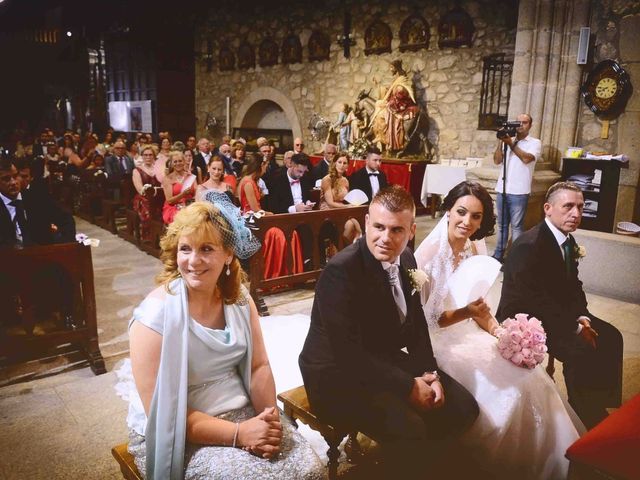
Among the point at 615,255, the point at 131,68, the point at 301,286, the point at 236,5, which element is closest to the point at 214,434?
the point at 301,286

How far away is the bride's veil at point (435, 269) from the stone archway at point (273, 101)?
32.9 ft

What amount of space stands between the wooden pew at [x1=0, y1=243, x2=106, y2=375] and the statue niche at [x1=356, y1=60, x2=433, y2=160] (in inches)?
279

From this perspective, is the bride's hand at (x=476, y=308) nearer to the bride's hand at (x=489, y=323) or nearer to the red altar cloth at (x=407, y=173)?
the bride's hand at (x=489, y=323)

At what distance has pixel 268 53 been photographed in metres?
13.0

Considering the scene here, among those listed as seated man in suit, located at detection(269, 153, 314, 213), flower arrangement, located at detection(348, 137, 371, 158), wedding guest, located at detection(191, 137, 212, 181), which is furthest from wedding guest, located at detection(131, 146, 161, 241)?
flower arrangement, located at detection(348, 137, 371, 158)

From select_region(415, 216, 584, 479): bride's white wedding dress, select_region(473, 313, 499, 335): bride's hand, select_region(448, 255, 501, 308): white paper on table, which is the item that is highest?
select_region(448, 255, 501, 308): white paper on table

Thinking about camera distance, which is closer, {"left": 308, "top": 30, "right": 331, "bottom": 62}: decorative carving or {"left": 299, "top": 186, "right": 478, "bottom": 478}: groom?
{"left": 299, "top": 186, "right": 478, "bottom": 478}: groom

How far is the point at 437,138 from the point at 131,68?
37.4 ft

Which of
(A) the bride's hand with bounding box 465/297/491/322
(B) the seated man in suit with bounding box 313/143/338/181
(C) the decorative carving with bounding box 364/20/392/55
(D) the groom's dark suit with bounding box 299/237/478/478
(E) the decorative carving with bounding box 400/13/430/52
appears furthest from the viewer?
(C) the decorative carving with bounding box 364/20/392/55

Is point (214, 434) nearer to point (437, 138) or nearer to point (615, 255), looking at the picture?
point (615, 255)

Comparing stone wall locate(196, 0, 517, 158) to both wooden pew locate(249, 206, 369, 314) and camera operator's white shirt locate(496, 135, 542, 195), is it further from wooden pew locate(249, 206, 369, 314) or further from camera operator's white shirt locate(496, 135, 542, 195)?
wooden pew locate(249, 206, 369, 314)

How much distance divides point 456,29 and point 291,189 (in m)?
5.22

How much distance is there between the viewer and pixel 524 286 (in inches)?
112

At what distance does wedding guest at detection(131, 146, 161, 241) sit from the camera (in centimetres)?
676
